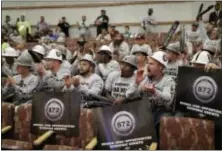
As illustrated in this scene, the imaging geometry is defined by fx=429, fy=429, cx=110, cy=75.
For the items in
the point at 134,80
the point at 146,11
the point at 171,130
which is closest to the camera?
the point at 171,130

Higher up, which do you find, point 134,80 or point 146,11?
point 146,11

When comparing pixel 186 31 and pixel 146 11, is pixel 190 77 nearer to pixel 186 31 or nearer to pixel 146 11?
pixel 186 31

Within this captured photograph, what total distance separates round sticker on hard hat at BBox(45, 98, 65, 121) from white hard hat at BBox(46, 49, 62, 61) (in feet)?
1.90

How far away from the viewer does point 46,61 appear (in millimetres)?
3867

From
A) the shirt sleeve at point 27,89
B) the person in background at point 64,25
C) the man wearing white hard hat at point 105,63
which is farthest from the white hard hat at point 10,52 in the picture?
the man wearing white hard hat at point 105,63

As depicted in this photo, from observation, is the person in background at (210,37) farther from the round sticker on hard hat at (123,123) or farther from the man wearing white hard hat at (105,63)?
the round sticker on hard hat at (123,123)

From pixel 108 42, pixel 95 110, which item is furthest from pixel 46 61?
pixel 95 110

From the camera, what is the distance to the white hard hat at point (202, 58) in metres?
3.28

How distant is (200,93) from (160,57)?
1.62 ft

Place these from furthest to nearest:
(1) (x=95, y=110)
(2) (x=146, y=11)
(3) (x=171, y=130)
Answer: (2) (x=146, y=11) < (1) (x=95, y=110) < (3) (x=171, y=130)

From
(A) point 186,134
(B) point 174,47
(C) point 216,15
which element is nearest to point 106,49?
(B) point 174,47

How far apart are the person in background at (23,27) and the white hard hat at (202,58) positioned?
5.03 feet

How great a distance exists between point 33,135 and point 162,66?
1.16 metres

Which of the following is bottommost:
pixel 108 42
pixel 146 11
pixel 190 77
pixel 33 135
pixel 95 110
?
pixel 33 135
